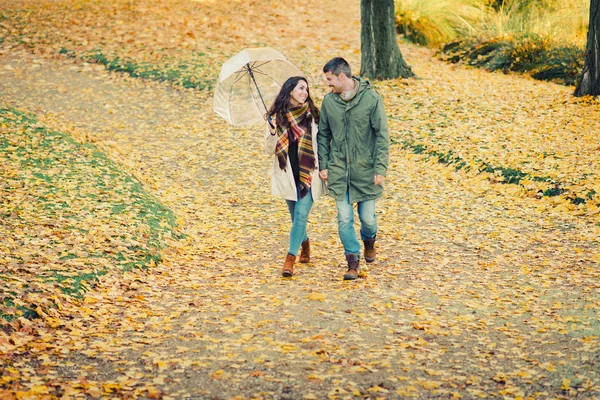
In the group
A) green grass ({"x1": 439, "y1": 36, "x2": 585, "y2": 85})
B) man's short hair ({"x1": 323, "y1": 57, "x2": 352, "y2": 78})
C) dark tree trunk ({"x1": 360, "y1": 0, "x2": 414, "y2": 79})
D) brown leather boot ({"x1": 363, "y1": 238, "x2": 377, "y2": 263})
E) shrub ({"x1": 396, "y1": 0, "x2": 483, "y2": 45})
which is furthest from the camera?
shrub ({"x1": 396, "y1": 0, "x2": 483, "y2": 45})

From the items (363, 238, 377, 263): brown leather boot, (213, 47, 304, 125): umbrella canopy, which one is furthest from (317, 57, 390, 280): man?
(213, 47, 304, 125): umbrella canopy

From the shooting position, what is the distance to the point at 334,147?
6.21 metres

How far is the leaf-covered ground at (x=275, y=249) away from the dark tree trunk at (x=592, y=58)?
43cm

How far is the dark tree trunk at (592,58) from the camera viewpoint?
12.3 m

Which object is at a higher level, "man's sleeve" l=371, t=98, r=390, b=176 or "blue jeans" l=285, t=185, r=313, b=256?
"man's sleeve" l=371, t=98, r=390, b=176

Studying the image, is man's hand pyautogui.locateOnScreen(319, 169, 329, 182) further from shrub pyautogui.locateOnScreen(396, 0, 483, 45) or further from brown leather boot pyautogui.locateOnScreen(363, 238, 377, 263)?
shrub pyautogui.locateOnScreen(396, 0, 483, 45)

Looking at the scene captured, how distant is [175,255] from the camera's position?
288 inches

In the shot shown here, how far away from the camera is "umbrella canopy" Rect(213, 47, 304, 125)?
659 centimetres

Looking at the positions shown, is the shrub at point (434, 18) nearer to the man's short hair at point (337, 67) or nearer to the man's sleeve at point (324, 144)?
the man's sleeve at point (324, 144)

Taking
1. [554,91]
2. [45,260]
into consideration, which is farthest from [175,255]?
[554,91]

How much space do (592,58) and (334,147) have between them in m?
8.22

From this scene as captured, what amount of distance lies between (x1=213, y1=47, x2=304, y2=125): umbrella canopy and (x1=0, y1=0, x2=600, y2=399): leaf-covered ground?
1.57 metres

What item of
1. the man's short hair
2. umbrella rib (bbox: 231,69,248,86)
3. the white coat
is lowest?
the white coat

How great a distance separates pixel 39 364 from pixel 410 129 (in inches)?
350
